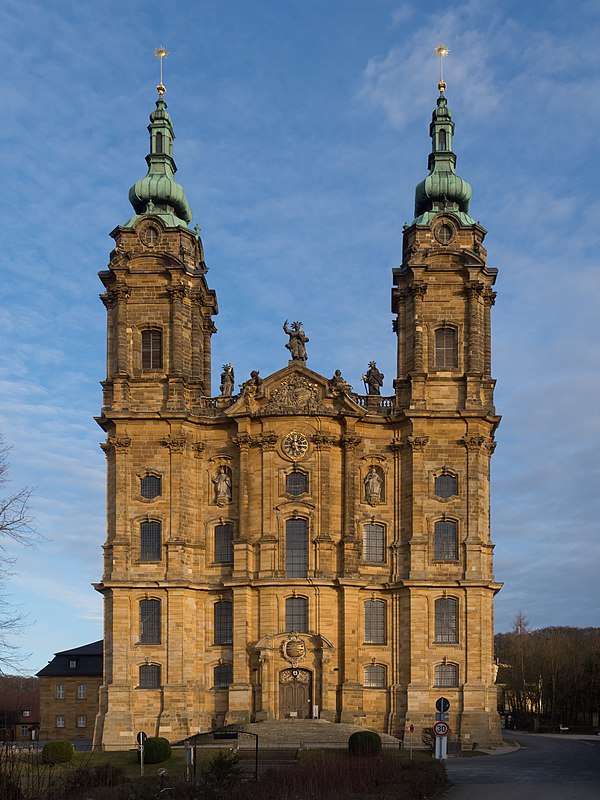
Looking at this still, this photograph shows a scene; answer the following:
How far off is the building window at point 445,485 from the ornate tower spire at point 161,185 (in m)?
21.9

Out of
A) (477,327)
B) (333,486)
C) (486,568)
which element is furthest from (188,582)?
(477,327)

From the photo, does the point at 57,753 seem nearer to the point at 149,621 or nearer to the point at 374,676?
the point at 149,621

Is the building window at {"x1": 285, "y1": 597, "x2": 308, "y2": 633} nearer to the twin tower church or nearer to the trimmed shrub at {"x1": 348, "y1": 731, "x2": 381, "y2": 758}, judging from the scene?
the twin tower church

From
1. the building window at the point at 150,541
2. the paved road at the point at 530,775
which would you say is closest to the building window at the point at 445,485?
the paved road at the point at 530,775

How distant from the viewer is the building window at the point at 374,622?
60.9 meters

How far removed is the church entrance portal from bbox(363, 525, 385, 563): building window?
750cm

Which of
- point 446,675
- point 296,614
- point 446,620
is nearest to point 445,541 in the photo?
point 446,620

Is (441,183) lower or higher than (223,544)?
higher

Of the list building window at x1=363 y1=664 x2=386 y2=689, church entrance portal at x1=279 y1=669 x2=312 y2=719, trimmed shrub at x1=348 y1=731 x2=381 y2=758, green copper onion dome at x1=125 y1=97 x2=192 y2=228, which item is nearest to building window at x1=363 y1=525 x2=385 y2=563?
building window at x1=363 y1=664 x2=386 y2=689

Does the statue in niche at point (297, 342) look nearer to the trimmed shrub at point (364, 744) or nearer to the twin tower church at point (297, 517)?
the twin tower church at point (297, 517)

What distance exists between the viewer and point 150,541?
6128 cm

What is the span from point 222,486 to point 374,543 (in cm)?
946

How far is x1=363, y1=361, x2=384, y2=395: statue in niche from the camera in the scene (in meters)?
65.4

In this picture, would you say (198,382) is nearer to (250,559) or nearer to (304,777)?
(250,559)
